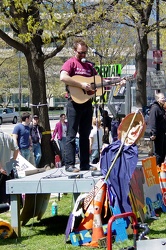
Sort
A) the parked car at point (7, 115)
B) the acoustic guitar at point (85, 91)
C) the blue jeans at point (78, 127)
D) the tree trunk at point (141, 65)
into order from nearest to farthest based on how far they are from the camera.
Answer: the acoustic guitar at point (85, 91) < the blue jeans at point (78, 127) < the tree trunk at point (141, 65) < the parked car at point (7, 115)

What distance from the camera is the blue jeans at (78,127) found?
26.8 feet

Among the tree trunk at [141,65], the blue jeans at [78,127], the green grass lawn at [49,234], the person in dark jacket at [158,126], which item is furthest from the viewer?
the tree trunk at [141,65]

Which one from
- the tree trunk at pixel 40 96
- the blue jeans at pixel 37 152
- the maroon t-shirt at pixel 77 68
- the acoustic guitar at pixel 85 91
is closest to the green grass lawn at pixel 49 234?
the acoustic guitar at pixel 85 91

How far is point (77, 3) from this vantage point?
47.2 ft

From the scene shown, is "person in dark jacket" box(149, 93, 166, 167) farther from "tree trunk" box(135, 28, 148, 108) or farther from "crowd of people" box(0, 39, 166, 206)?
"tree trunk" box(135, 28, 148, 108)

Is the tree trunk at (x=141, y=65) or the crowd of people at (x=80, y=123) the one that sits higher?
the tree trunk at (x=141, y=65)

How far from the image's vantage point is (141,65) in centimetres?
2089

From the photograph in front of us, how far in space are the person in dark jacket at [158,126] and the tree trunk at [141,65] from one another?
8909 mm

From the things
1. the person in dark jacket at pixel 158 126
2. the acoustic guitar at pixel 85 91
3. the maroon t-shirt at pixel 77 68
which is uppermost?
the maroon t-shirt at pixel 77 68

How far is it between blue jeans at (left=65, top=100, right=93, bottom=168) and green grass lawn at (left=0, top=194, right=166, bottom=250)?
1.05m

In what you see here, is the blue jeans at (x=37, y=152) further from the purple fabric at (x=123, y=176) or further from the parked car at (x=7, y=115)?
the parked car at (x=7, y=115)

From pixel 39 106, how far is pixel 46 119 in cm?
56

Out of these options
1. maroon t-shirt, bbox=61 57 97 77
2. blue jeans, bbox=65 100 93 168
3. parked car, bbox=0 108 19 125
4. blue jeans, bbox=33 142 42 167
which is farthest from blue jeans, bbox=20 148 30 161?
parked car, bbox=0 108 19 125

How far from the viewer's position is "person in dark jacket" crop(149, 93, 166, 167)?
11.0 metres
